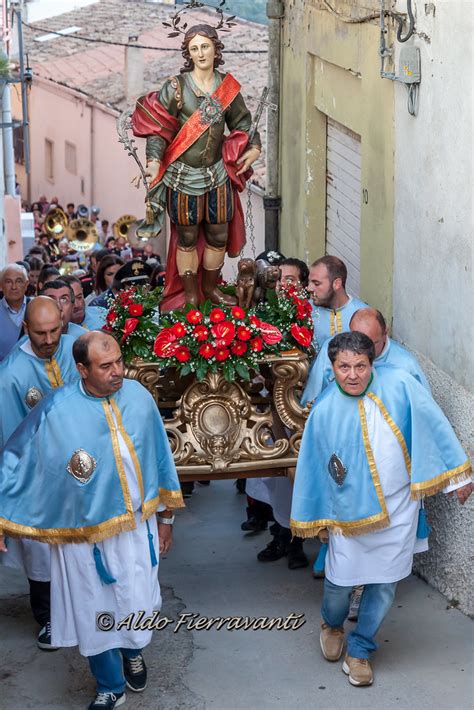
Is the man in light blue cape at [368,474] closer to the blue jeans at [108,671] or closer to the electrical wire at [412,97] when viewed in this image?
the blue jeans at [108,671]

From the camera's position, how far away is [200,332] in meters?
6.91

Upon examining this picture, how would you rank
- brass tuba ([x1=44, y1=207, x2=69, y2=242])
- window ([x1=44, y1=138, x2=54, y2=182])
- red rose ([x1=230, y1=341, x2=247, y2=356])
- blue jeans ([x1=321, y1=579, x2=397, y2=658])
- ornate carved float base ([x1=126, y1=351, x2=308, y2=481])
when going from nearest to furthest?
blue jeans ([x1=321, y1=579, x2=397, y2=658])
red rose ([x1=230, y1=341, x2=247, y2=356])
ornate carved float base ([x1=126, y1=351, x2=308, y2=481])
brass tuba ([x1=44, y1=207, x2=69, y2=242])
window ([x1=44, y1=138, x2=54, y2=182])

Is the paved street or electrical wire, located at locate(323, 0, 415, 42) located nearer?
the paved street

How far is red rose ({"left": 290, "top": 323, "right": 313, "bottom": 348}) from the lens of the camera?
279 inches

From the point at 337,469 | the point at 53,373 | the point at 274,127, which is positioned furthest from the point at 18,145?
the point at 337,469

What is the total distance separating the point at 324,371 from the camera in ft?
23.5

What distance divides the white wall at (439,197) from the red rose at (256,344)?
1065 millimetres

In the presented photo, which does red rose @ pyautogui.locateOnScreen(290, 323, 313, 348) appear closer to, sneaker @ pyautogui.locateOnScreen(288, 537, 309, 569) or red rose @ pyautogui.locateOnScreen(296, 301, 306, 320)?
red rose @ pyautogui.locateOnScreen(296, 301, 306, 320)

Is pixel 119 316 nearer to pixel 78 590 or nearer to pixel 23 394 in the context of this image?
pixel 23 394

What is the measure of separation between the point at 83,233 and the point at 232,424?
16.4 m

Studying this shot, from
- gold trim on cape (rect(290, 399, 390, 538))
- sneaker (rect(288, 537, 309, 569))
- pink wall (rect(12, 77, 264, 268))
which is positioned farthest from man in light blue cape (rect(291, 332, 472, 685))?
pink wall (rect(12, 77, 264, 268))

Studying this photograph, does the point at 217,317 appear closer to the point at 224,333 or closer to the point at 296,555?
the point at 224,333

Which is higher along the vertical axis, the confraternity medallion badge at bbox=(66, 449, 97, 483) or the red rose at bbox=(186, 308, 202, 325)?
the red rose at bbox=(186, 308, 202, 325)

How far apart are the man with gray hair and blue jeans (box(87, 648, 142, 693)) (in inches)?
111
